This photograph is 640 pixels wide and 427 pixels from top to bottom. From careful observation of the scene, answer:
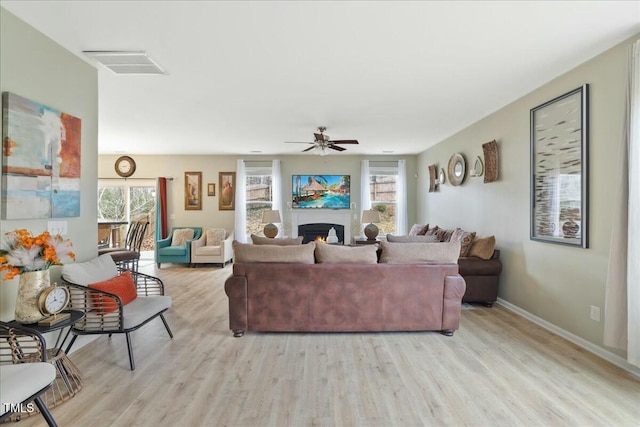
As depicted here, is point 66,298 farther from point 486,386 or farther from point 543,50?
point 543,50

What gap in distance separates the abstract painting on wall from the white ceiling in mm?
649

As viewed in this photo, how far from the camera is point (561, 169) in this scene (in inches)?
138

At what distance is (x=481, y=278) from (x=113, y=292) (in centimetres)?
416

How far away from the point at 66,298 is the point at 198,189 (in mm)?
6500

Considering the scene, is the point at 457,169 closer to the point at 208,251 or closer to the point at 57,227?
the point at 208,251

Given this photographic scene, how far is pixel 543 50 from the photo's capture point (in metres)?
3.00

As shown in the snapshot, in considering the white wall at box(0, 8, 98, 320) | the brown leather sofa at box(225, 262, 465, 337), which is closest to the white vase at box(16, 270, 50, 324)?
the white wall at box(0, 8, 98, 320)

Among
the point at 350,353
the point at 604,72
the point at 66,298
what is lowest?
the point at 350,353

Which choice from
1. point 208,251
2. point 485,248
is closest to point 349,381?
point 485,248

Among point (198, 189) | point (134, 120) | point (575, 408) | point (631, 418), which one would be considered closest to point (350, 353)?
point (575, 408)

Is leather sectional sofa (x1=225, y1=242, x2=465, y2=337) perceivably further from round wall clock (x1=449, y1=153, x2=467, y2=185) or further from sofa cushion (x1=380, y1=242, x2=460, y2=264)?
round wall clock (x1=449, y1=153, x2=467, y2=185)

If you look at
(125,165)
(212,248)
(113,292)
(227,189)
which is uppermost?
(125,165)

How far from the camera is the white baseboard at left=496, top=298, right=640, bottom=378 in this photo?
8.90 feet

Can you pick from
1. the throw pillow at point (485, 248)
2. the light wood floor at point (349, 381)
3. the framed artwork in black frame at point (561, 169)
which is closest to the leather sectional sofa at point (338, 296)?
the light wood floor at point (349, 381)
